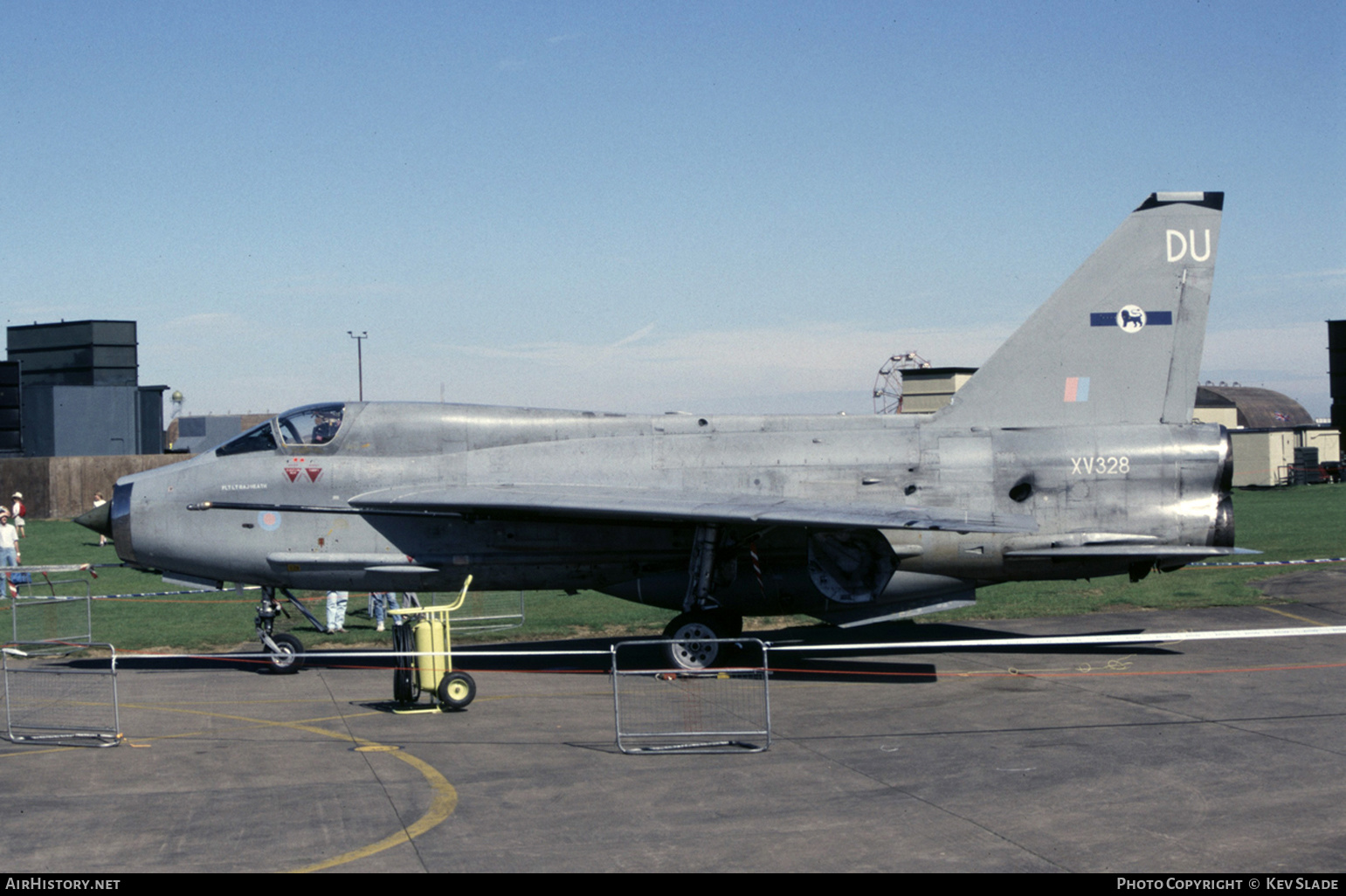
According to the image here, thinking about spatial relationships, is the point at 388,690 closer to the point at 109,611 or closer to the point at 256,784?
the point at 256,784

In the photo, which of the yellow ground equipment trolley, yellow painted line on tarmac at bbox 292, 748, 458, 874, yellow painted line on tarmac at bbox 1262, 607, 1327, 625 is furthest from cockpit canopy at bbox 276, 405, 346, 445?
yellow painted line on tarmac at bbox 1262, 607, 1327, 625

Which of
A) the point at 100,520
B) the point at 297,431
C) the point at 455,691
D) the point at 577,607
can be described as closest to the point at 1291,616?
the point at 577,607

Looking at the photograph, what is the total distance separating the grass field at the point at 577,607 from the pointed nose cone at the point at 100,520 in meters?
2.63

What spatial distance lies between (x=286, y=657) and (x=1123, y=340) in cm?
1245

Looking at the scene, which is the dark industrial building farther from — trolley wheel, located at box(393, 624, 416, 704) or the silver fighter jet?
trolley wheel, located at box(393, 624, 416, 704)

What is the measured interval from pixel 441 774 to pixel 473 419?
22.4ft

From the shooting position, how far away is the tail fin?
639 inches

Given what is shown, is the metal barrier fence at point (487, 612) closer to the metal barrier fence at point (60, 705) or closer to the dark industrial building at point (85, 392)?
the metal barrier fence at point (60, 705)

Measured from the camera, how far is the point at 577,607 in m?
22.5

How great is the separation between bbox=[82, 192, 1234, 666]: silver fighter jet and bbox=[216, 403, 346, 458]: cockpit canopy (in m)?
0.03

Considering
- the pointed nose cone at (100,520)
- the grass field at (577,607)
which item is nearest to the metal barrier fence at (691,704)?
the grass field at (577,607)

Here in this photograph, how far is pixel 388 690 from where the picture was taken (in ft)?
48.1

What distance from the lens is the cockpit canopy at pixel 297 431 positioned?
15930 millimetres

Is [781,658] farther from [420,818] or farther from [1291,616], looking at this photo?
[1291,616]
